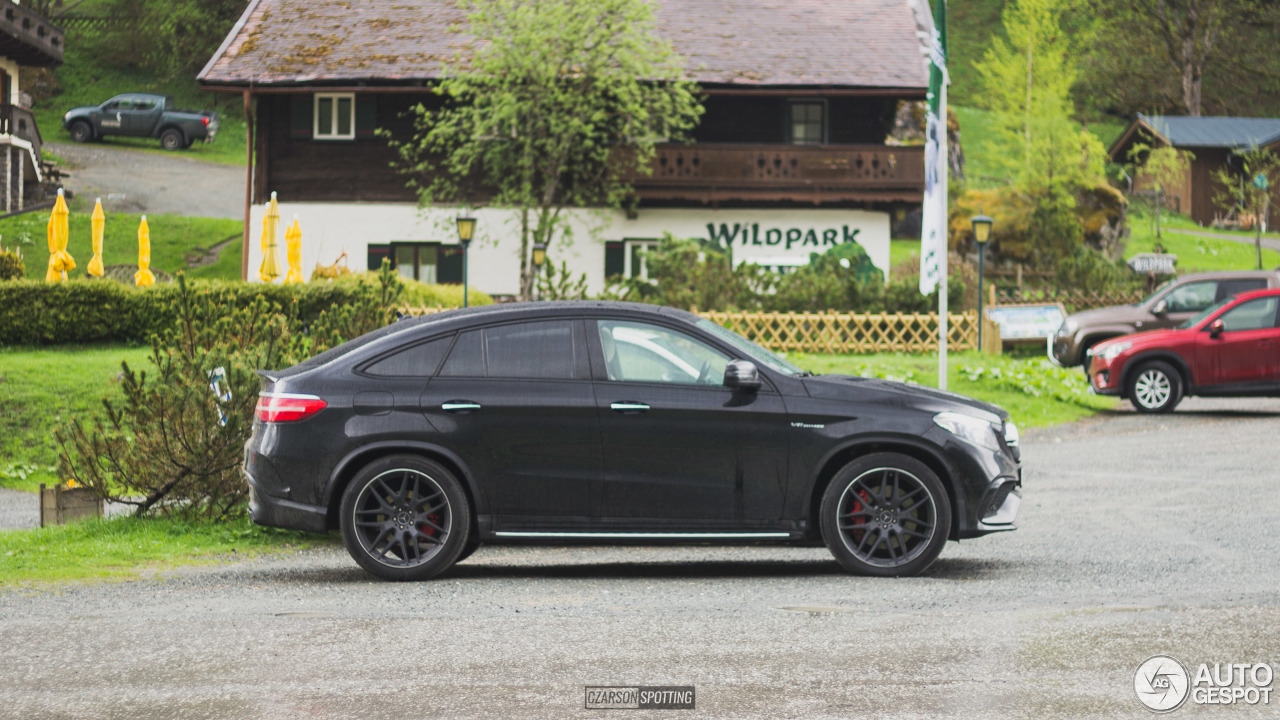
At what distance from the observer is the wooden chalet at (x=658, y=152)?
33406 mm

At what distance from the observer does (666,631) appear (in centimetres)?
692

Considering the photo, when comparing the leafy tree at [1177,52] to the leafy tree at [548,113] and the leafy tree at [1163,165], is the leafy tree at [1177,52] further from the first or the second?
the leafy tree at [548,113]

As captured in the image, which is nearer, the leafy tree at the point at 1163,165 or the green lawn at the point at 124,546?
the green lawn at the point at 124,546

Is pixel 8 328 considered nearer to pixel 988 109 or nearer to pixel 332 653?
pixel 332 653

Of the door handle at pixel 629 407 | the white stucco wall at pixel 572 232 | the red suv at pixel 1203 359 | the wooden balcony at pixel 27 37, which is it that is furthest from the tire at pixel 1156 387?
the wooden balcony at pixel 27 37

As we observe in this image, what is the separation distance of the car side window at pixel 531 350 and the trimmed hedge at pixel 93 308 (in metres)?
14.8

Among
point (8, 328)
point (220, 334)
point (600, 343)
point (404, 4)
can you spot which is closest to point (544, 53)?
point (404, 4)

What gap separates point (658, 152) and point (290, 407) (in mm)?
25495

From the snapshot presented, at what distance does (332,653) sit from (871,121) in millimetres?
29932

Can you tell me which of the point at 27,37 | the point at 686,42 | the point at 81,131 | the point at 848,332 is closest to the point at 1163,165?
the point at 686,42

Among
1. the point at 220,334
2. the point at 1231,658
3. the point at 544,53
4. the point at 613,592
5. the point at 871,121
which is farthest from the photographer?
the point at 871,121

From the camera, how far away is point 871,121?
3475 centimetres

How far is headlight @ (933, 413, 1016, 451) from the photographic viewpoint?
8.44 metres

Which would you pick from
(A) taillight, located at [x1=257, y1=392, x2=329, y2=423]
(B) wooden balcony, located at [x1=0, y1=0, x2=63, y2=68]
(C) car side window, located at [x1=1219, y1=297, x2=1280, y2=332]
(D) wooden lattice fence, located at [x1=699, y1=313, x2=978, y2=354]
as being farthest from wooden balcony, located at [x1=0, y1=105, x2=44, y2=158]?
(A) taillight, located at [x1=257, y1=392, x2=329, y2=423]
